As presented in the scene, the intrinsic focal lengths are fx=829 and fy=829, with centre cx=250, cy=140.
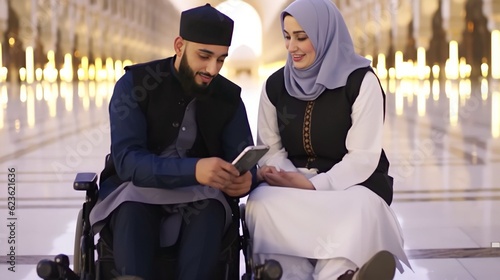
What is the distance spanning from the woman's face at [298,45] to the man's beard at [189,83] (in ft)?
1.20

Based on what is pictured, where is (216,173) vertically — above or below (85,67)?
below

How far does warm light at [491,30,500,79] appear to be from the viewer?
15961mm

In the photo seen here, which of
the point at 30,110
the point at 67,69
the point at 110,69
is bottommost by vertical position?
the point at 30,110

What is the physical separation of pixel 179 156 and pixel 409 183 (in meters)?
2.74

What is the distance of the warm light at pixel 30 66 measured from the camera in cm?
2122

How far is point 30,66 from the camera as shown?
21266 millimetres

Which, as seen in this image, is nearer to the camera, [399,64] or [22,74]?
[22,74]

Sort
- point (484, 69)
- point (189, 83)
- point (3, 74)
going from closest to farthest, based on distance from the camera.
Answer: point (189, 83) → point (484, 69) → point (3, 74)

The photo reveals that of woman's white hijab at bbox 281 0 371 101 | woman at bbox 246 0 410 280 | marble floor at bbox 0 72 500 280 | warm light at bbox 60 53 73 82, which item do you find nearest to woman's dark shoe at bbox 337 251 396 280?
woman at bbox 246 0 410 280

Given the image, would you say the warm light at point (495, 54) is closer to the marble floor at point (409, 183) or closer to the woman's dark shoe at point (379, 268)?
the marble floor at point (409, 183)

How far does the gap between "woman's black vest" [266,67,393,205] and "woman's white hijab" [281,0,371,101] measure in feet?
0.09

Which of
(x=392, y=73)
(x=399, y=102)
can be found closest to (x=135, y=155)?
(x=399, y=102)

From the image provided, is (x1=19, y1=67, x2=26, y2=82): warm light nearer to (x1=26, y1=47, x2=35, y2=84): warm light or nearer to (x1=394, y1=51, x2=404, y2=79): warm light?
(x1=26, y1=47, x2=35, y2=84): warm light

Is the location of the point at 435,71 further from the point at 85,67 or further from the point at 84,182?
the point at 84,182
